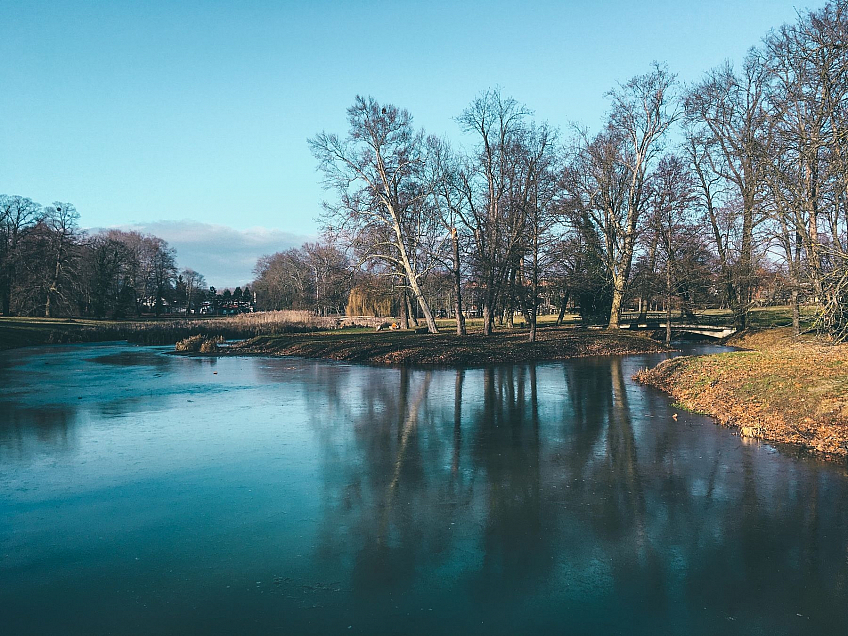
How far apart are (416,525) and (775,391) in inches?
365

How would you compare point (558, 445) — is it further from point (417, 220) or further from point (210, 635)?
point (417, 220)

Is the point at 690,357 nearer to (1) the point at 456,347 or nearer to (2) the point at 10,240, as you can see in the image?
(1) the point at 456,347

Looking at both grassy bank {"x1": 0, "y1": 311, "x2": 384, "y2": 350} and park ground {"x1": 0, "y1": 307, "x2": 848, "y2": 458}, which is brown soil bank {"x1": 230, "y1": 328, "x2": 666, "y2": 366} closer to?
park ground {"x1": 0, "y1": 307, "x2": 848, "y2": 458}

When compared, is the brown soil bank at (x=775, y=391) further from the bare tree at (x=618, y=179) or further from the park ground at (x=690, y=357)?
the bare tree at (x=618, y=179)

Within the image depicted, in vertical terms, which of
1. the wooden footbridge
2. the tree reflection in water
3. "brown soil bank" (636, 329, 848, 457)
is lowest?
the tree reflection in water

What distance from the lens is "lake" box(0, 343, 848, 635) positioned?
4.75 m

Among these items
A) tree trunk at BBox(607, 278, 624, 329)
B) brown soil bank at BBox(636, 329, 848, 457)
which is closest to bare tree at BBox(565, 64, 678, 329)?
tree trunk at BBox(607, 278, 624, 329)

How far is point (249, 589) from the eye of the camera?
5.13 metres

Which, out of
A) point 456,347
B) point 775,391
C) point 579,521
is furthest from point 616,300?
point 579,521

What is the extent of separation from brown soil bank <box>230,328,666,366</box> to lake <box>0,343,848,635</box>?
1066 cm

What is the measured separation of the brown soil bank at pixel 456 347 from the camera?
24.2 m

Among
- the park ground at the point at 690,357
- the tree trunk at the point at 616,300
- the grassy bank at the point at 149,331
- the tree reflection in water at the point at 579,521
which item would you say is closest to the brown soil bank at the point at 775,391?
the park ground at the point at 690,357

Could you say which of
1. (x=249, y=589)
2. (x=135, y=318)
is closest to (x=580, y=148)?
(x=249, y=589)

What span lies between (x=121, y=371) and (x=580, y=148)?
3053 cm
